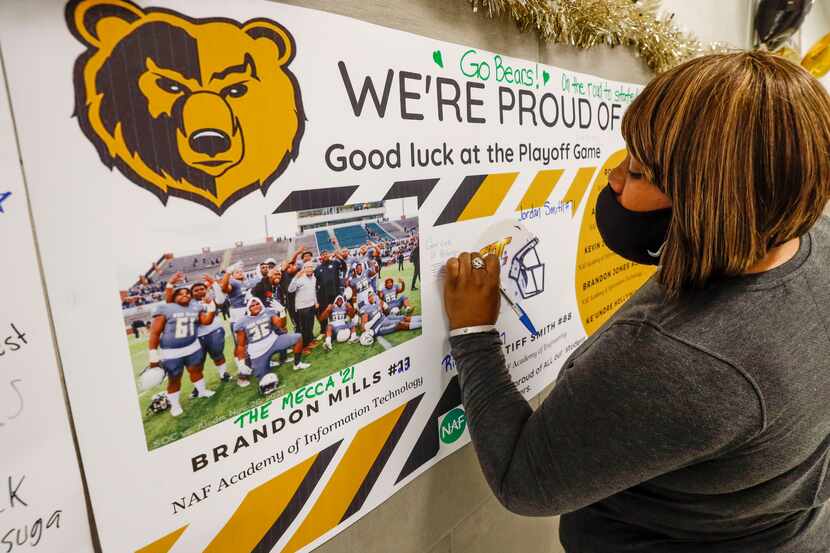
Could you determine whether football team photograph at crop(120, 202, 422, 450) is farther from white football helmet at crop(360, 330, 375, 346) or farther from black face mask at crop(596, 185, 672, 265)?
black face mask at crop(596, 185, 672, 265)

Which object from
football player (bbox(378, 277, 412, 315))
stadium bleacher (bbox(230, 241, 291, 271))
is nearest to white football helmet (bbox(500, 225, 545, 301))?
football player (bbox(378, 277, 412, 315))

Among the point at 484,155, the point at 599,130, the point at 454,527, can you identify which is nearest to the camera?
the point at 484,155

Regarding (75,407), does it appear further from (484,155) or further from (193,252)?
(484,155)

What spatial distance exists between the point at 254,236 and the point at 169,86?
0.19 meters

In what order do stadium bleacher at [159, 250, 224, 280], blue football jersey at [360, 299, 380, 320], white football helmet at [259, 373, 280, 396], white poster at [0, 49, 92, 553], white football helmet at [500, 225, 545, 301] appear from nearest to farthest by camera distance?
white poster at [0, 49, 92, 553], stadium bleacher at [159, 250, 224, 280], white football helmet at [259, 373, 280, 396], blue football jersey at [360, 299, 380, 320], white football helmet at [500, 225, 545, 301]

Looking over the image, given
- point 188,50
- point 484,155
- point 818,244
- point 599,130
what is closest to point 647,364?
point 818,244

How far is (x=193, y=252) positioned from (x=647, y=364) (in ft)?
1.86

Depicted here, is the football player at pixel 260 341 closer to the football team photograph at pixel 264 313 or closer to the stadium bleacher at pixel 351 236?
the football team photograph at pixel 264 313

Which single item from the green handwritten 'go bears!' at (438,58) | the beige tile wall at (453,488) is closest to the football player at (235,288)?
the beige tile wall at (453,488)

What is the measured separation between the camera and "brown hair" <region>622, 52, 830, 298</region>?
20.6 inches

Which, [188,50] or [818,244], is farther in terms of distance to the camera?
[818,244]

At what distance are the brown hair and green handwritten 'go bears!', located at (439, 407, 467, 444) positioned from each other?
52 centimetres

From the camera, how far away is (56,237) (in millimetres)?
436

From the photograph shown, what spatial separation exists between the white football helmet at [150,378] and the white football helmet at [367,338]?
30 centimetres
